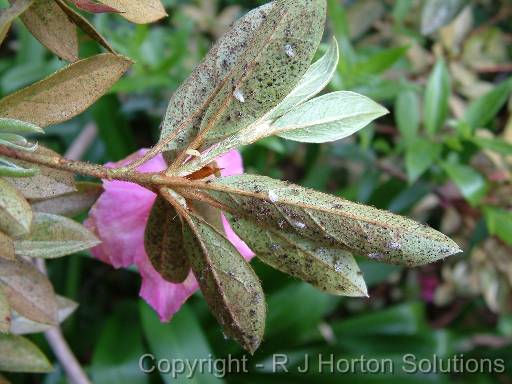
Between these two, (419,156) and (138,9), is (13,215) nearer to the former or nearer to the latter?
(138,9)

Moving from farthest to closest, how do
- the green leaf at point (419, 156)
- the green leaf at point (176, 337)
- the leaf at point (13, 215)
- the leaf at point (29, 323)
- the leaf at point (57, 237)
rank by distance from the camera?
the green leaf at point (176, 337) → the green leaf at point (419, 156) → the leaf at point (29, 323) → the leaf at point (57, 237) → the leaf at point (13, 215)

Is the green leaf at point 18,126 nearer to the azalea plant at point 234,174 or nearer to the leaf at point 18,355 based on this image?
the azalea plant at point 234,174

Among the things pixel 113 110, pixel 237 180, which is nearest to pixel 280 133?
pixel 237 180

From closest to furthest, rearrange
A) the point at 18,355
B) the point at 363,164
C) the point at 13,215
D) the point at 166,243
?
1. the point at 13,215
2. the point at 166,243
3. the point at 18,355
4. the point at 363,164

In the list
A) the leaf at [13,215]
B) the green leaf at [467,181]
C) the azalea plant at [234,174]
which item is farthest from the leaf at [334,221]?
the green leaf at [467,181]

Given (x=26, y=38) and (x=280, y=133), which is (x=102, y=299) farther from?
(x=280, y=133)

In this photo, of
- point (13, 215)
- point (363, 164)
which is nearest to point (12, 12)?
point (13, 215)
